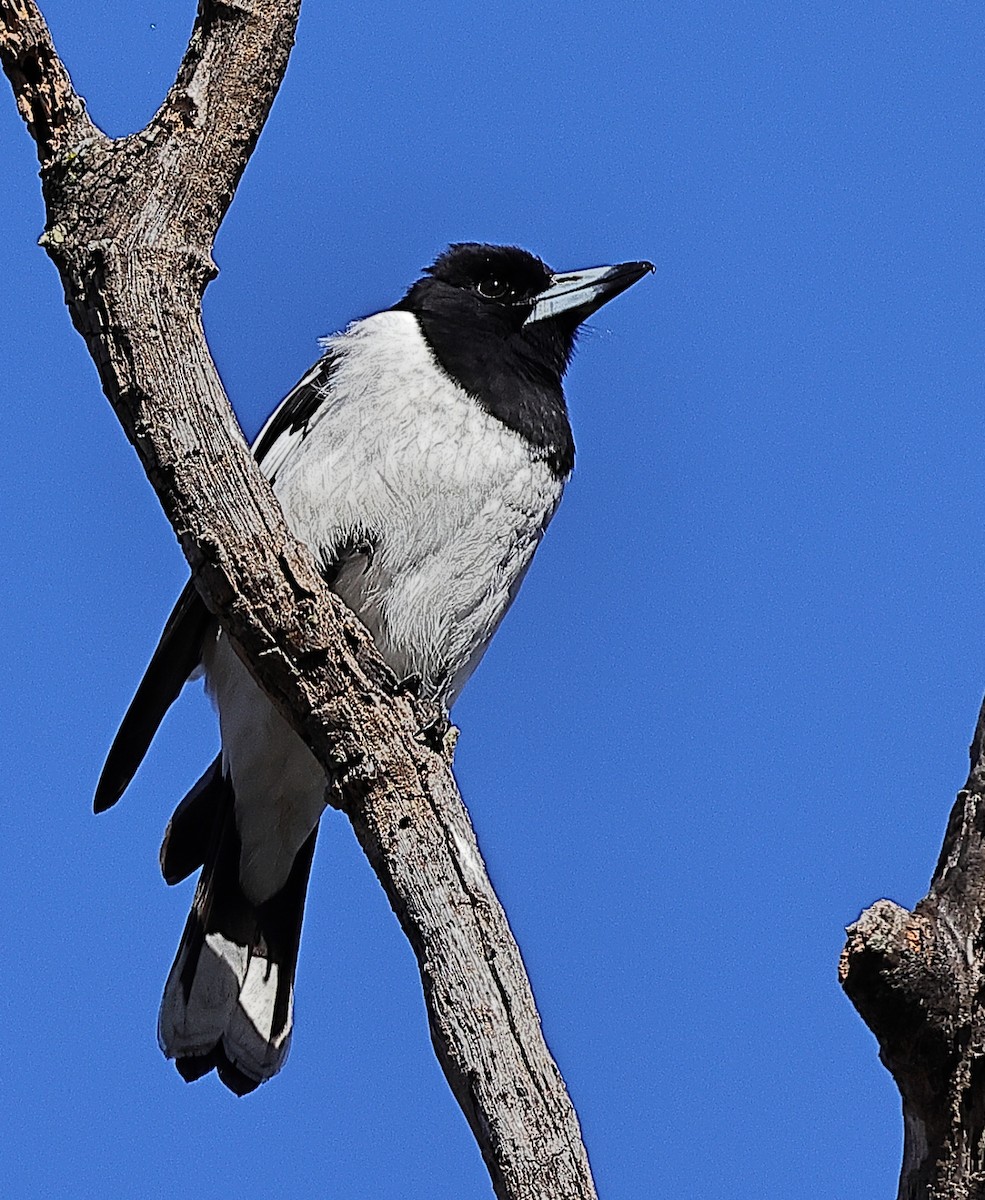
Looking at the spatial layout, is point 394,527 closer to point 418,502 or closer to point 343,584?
point 418,502

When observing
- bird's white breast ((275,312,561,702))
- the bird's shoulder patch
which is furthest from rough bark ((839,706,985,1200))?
the bird's shoulder patch

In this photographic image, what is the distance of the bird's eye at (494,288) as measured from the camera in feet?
17.3

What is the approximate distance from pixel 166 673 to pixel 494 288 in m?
1.72

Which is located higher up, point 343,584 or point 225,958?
point 343,584

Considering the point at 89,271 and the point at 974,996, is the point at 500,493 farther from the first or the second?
the point at 974,996

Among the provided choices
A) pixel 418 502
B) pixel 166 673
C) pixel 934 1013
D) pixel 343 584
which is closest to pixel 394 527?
pixel 418 502

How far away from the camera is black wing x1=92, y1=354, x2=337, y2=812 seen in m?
4.47

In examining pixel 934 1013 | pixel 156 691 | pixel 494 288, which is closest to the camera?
pixel 934 1013

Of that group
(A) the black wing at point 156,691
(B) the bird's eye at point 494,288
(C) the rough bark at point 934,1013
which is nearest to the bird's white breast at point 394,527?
(A) the black wing at point 156,691

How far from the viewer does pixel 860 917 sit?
274cm

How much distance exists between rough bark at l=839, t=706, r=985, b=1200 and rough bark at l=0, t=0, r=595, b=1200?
0.69m

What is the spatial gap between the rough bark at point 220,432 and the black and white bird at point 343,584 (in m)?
1.05

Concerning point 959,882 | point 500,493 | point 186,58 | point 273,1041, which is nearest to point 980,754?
point 959,882

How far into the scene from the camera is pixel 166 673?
458cm
